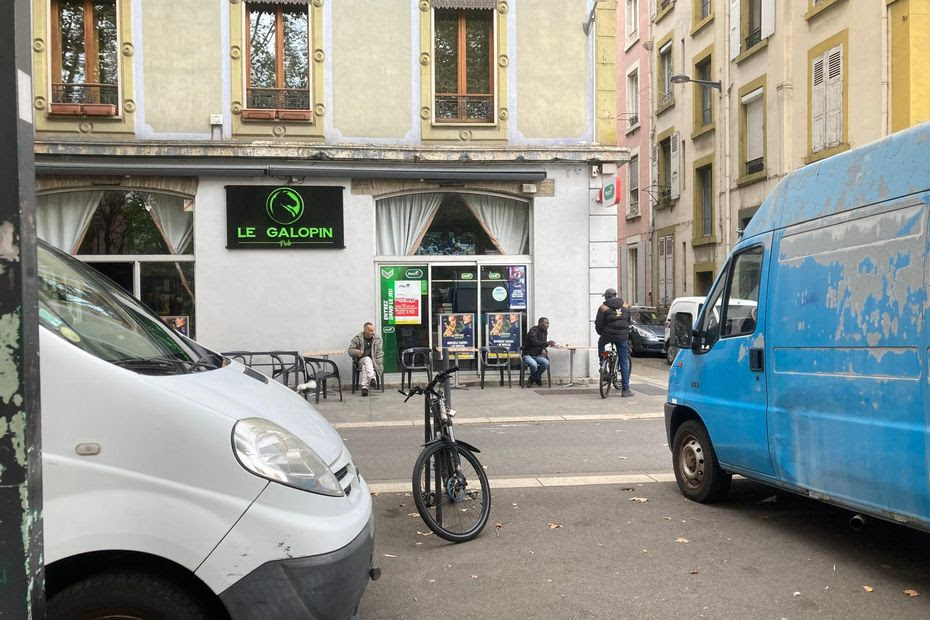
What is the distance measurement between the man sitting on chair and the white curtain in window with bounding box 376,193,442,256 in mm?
1795

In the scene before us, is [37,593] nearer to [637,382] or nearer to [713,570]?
[713,570]

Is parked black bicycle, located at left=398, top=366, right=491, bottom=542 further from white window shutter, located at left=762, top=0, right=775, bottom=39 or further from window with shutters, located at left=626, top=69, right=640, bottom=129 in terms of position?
window with shutters, located at left=626, top=69, right=640, bottom=129

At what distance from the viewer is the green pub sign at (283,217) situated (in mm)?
13641

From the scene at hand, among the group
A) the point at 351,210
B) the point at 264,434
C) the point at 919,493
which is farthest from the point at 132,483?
the point at 351,210

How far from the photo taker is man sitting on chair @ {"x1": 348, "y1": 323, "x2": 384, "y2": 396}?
13000 mm

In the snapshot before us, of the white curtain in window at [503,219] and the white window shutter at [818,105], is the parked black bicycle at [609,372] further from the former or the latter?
the white window shutter at [818,105]

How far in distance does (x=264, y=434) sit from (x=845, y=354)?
10.6ft

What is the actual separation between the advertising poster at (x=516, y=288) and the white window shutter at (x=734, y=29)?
13.5m

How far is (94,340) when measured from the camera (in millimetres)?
2672

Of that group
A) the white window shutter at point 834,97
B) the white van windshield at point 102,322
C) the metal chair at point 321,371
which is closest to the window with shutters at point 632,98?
the white window shutter at point 834,97

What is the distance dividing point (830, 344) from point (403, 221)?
10881 millimetres

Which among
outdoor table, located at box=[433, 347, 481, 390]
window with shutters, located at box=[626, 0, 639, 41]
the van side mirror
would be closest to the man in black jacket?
outdoor table, located at box=[433, 347, 481, 390]

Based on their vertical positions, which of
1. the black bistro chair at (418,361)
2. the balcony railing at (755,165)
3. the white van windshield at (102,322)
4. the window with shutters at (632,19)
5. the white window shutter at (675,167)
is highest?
the window with shutters at (632,19)

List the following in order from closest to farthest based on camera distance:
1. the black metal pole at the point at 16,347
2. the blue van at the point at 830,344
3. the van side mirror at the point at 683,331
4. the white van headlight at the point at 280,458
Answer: the black metal pole at the point at 16,347 → the white van headlight at the point at 280,458 → the blue van at the point at 830,344 → the van side mirror at the point at 683,331
